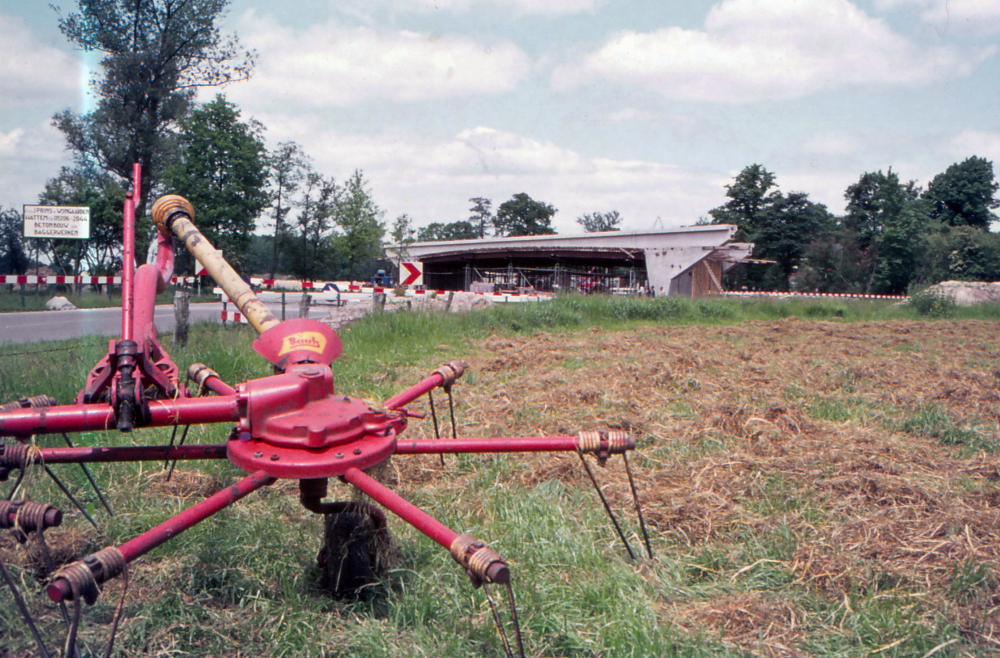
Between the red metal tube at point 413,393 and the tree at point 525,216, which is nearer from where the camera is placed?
the red metal tube at point 413,393

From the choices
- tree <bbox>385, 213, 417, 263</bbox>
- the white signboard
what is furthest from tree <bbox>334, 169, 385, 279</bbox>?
the white signboard

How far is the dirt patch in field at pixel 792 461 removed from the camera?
2.52 meters

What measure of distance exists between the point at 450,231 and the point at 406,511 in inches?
3557

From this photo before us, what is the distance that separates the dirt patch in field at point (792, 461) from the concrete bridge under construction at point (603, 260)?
15.4 meters

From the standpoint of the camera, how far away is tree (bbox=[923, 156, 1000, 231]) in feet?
161

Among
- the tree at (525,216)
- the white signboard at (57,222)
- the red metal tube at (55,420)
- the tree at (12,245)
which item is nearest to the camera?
the red metal tube at (55,420)

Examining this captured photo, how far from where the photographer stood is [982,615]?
2.32m

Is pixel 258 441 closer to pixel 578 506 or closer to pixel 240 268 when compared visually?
pixel 578 506

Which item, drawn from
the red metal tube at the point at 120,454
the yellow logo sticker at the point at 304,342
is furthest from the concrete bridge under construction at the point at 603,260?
the red metal tube at the point at 120,454

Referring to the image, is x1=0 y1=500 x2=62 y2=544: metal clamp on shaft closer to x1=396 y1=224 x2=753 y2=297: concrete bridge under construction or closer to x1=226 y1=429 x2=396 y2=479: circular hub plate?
x1=226 y1=429 x2=396 y2=479: circular hub plate

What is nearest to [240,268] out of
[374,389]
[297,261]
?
[297,261]

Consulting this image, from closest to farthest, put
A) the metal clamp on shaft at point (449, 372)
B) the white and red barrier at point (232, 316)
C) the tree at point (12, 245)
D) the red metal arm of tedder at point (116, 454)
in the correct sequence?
the red metal arm of tedder at point (116, 454) < the metal clamp on shaft at point (449, 372) < the white and red barrier at point (232, 316) < the tree at point (12, 245)

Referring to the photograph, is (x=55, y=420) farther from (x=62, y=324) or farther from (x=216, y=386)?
(x=62, y=324)

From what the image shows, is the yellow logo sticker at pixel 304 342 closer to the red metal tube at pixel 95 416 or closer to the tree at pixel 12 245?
the red metal tube at pixel 95 416
